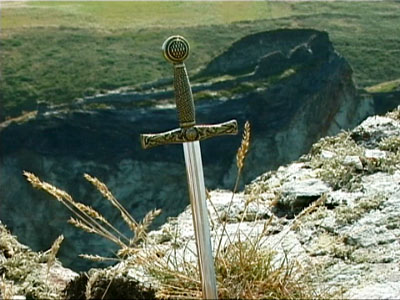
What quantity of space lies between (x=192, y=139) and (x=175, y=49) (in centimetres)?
26

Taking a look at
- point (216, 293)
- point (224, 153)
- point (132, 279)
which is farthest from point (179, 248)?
point (224, 153)

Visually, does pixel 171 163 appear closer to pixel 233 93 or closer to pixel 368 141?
pixel 233 93

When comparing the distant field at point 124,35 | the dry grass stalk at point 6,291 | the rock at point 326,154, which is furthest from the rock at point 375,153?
the distant field at point 124,35

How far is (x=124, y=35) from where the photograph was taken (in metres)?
28.9

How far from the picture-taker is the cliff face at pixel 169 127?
22.1 meters

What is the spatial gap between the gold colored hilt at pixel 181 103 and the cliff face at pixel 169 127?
18.7 metres

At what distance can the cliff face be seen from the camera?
72.6 feet

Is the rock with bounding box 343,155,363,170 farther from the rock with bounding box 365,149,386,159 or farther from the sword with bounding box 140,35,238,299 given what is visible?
the sword with bounding box 140,35,238,299

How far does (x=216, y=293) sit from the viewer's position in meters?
2.33

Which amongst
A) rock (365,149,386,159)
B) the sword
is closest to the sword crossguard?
the sword

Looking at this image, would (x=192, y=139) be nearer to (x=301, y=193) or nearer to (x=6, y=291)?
(x=6, y=291)

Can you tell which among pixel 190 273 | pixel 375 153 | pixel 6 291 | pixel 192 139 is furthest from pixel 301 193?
pixel 6 291

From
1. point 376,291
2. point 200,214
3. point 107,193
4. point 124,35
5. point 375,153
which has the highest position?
point 124,35

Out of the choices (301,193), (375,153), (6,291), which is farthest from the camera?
(375,153)
